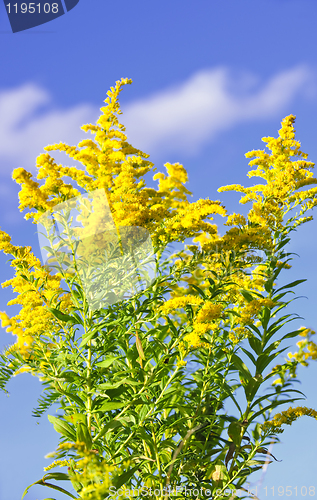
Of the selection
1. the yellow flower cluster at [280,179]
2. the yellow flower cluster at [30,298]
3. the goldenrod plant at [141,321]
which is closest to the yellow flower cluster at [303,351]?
the goldenrod plant at [141,321]

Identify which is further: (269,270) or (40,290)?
(269,270)

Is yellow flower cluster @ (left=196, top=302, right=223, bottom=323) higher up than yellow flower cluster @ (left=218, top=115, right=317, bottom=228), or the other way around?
yellow flower cluster @ (left=218, top=115, right=317, bottom=228)

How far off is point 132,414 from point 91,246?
1.35m

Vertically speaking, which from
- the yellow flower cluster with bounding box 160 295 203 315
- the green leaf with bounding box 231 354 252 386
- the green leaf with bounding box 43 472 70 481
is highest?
the yellow flower cluster with bounding box 160 295 203 315

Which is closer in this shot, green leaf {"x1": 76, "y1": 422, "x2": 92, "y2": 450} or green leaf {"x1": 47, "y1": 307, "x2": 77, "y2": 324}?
green leaf {"x1": 76, "y1": 422, "x2": 92, "y2": 450}

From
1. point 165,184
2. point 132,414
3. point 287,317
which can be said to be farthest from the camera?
point 165,184

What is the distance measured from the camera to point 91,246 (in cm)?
339

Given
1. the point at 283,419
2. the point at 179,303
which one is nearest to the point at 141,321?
the point at 179,303

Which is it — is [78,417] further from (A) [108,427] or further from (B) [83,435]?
(A) [108,427]

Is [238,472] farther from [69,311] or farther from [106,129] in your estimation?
[106,129]

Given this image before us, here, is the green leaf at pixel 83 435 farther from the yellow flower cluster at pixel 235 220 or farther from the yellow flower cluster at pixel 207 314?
the yellow flower cluster at pixel 235 220

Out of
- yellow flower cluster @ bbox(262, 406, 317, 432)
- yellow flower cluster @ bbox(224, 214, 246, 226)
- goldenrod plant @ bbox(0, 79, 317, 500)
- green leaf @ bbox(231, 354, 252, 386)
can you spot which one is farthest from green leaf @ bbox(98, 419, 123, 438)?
yellow flower cluster @ bbox(224, 214, 246, 226)

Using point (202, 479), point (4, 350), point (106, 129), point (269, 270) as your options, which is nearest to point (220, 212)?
point (269, 270)

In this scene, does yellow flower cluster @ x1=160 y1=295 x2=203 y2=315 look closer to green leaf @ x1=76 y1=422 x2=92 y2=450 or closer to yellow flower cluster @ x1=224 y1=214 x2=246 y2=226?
yellow flower cluster @ x1=224 y1=214 x2=246 y2=226
